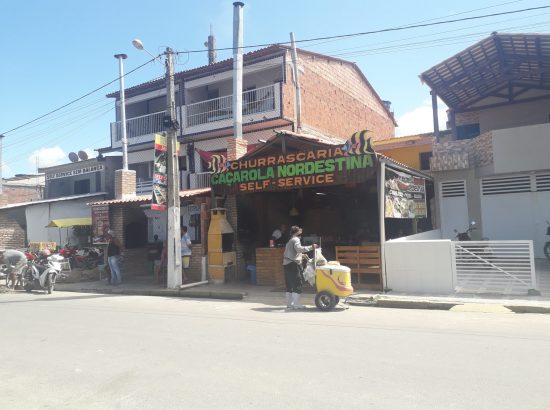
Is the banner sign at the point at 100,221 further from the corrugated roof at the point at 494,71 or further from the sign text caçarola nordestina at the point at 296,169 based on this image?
the corrugated roof at the point at 494,71

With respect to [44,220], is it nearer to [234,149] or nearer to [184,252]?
[184,252]

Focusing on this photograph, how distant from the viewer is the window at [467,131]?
19703 mm

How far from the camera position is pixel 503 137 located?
601 inches

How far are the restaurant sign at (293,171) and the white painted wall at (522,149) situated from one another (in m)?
6.91

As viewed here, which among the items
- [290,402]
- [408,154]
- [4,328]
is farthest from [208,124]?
[290,402]

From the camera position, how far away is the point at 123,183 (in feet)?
59.8

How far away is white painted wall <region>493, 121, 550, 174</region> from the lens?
48.5 ft

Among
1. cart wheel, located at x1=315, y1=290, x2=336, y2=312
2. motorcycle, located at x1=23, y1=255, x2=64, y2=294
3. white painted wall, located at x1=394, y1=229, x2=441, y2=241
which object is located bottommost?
cart wheel, located at x1=315, y1=290, x2=336, y2=312

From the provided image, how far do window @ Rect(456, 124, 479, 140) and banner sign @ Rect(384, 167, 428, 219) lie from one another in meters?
5.95

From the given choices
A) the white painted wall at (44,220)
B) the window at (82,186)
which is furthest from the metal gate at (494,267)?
the window at (82,186)

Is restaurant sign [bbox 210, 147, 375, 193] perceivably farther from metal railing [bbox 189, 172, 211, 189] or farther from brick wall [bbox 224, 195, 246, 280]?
metal railing [bbox 189, 172, 211, 189]

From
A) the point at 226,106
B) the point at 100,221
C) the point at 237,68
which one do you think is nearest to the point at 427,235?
the point at 237,68

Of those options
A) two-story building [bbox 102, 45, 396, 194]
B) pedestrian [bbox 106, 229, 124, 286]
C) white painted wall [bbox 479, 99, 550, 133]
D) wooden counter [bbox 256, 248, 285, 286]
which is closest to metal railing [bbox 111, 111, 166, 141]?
two-story building [bbox 102, 45, 396, 194]

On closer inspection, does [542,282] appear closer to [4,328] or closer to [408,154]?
[408,154]
